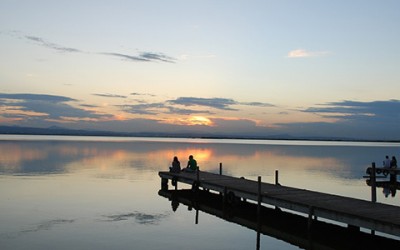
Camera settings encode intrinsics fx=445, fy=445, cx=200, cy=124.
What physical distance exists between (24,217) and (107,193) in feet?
33.1

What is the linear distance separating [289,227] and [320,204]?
292cm

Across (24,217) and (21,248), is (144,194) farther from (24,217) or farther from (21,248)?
(21,248)

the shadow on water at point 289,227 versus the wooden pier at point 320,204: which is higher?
the wooden pier at point 320,204

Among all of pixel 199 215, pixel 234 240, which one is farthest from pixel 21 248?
pixel 199 215

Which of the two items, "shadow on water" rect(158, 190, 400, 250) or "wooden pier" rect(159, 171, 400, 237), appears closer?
"wooden pier" rect(159, 171, 400, 237)

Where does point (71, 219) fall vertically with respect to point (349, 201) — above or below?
below

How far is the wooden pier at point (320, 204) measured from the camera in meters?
16.1

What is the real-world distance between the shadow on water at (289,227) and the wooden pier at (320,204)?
66 centimetres

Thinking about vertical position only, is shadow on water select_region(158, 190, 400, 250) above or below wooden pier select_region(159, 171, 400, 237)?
below

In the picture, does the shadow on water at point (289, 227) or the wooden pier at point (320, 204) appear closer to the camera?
the wooden pier at point (320, 204)

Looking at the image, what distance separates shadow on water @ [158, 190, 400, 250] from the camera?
18578mm

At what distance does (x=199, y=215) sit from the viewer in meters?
25.6

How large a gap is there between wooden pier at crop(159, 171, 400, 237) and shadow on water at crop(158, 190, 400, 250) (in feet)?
2.15

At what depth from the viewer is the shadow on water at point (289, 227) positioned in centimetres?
1858
